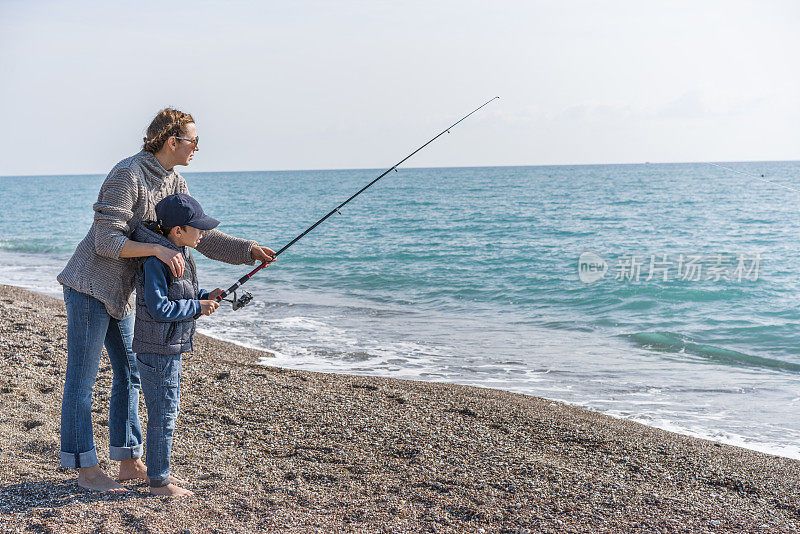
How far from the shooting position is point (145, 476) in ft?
10.8

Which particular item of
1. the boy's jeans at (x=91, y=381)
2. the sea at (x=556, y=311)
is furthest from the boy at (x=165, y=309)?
the sea at (x=556, y=311)

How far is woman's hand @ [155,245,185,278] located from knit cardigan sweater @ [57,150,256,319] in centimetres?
15

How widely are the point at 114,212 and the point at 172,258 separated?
0.32 m

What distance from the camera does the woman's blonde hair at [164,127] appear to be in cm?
289

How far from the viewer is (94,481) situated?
3094mm

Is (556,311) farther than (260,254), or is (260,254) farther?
(556,311)

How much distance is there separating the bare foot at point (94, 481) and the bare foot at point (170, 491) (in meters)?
0.16

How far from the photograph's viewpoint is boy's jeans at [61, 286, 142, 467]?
113 inches

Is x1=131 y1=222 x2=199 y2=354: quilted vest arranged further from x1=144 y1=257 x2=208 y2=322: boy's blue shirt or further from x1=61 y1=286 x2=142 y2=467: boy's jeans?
x1=61 y1=286 x2=142 y2=467: boy's jeans

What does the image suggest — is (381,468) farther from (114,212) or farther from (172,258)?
(114,212)

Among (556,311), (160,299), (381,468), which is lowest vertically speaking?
(556,311)

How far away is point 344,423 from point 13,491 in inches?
79.3

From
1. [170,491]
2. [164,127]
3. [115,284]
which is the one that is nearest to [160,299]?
[115,284]

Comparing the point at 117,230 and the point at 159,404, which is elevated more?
the point at 117,230
